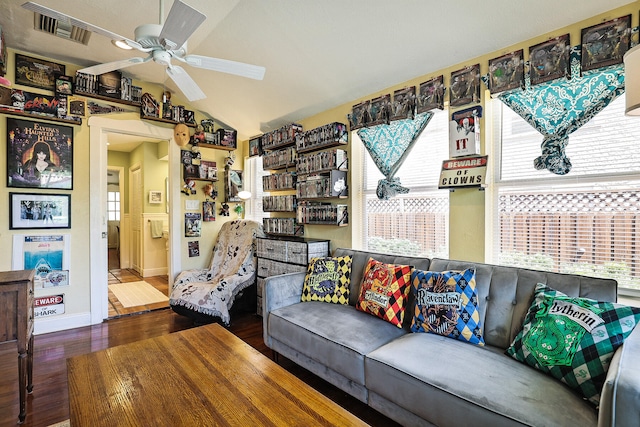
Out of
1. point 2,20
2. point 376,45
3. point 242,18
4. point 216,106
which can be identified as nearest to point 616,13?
point 376,45

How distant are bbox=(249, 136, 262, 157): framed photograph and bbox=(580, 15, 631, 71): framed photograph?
3405mm

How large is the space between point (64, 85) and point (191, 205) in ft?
5.95

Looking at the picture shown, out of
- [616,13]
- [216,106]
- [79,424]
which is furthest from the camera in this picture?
[216,106]

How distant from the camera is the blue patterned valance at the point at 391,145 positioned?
8.73 feet

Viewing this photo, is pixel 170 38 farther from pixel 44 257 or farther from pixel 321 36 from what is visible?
pixel 44 257

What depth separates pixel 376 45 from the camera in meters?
2.41

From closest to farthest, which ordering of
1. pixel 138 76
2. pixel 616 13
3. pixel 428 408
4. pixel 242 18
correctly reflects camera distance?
1. pixel 428 408
2. pixel 616 13
3. pixel 242 18
4. pixel 138 76

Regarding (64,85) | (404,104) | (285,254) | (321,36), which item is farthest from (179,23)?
(64,85)

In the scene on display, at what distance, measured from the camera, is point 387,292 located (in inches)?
87.9

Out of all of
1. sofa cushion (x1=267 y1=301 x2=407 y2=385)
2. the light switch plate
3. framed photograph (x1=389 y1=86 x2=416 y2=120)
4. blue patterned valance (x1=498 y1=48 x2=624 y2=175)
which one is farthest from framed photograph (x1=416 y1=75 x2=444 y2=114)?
the light switch plate

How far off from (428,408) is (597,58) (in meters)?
2.08

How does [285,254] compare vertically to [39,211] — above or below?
below

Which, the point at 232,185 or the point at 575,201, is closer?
the point at 575,201

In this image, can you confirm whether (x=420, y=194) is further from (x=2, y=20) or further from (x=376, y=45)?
(x=2, y=20)
